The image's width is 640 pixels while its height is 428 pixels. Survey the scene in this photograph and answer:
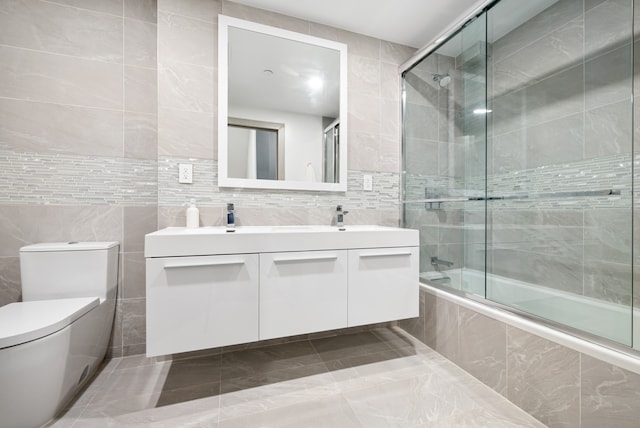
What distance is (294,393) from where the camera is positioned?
1328mm

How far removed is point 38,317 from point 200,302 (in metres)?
0.65

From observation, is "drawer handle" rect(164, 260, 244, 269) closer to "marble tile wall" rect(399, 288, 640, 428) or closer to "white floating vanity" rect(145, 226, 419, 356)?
"white floating vanity" rect(145, 226, 419, 356)

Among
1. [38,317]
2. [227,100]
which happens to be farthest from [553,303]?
[38,317]

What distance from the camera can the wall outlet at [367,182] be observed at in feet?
6.65

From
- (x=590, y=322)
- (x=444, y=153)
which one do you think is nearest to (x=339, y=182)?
(x=444, y=153)

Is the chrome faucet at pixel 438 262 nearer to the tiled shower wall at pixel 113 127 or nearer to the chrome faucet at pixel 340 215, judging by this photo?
the chrome faucet at pixel 340 215

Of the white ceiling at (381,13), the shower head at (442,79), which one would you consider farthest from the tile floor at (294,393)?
the white ceiling at (381,13)

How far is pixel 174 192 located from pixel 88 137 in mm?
547

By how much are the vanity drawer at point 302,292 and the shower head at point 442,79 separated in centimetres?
153

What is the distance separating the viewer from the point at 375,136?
6.77 feet

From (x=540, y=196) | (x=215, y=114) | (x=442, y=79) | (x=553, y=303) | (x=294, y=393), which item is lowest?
(x=294, y=393)

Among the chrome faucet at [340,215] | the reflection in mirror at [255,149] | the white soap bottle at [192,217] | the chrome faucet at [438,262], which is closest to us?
the white soap bottle at [192,217]

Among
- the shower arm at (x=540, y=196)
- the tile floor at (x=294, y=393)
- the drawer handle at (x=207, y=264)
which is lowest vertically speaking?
the tile floor at (x=294, y=393)

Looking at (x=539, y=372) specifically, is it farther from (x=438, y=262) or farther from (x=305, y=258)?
(x=305, y=258)
